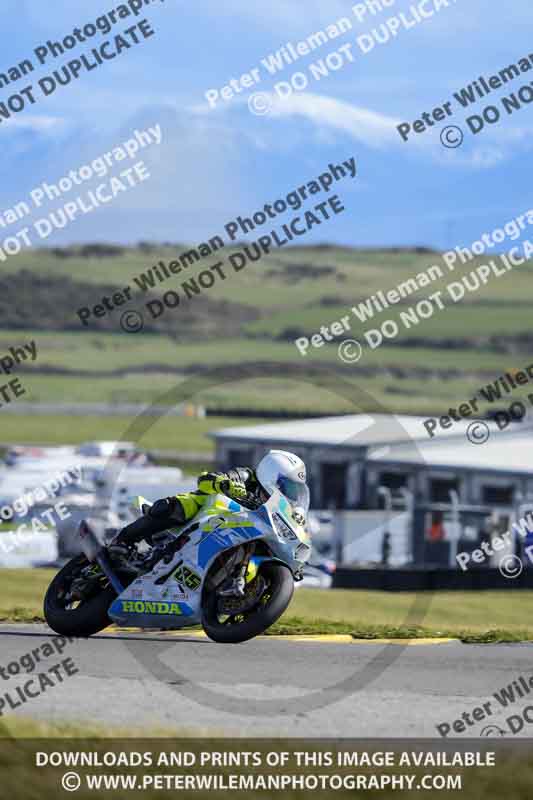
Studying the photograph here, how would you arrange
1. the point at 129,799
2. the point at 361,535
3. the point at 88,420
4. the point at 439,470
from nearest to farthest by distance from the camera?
the point at 129,799, the point at 361,535, the point at 439,470, the point at 88,420

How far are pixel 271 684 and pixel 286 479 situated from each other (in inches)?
69.4

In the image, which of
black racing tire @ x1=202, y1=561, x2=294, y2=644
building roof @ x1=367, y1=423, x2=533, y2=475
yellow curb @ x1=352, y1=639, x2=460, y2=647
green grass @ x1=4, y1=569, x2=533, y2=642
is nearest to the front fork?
black racing tire @ x1=202, y1=561, x2=294, y2=644

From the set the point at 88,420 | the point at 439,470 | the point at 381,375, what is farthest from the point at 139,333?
the point at 439,470

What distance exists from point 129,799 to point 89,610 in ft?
16.2

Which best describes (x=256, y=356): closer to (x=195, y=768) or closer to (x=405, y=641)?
(x=405, y=641)

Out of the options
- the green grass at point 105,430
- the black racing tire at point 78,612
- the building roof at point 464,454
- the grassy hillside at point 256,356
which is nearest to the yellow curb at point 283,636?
the black racing tire at point 78,612

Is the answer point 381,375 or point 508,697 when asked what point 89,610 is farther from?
point 381,375

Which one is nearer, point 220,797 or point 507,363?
point 220,797

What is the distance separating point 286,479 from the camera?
11.6 m

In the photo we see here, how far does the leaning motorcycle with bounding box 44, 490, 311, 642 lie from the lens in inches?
451

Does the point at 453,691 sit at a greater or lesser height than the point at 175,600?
lesser

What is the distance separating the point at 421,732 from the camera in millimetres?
9102

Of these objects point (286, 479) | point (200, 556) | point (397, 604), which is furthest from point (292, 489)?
point (397, 604)

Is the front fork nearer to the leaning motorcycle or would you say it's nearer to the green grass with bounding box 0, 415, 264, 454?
the leaning motorcycle
